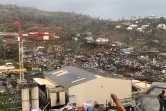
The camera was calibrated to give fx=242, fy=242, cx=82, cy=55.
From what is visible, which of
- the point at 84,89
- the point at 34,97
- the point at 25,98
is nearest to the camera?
the point at 25,98

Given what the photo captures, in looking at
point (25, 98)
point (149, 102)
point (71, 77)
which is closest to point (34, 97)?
point (25, 98)

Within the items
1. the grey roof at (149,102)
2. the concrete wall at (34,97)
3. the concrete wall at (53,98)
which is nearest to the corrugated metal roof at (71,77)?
the concrete wall at (53,98)

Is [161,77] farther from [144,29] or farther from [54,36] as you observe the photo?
[144,29]

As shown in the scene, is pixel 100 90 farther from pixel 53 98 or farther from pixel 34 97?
pixel 34 97

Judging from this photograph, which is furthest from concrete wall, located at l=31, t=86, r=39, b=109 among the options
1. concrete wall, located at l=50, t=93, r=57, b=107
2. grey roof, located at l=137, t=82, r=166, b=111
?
grey roof, located at l=137, t=82, r=166, b=111

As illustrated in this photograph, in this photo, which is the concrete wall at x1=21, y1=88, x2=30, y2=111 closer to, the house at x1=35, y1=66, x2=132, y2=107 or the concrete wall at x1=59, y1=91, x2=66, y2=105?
the house at x1=35, y1=66, x2=132, y2=107

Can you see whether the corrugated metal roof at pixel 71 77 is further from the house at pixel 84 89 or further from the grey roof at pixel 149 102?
the grey roof at pixel 149 102

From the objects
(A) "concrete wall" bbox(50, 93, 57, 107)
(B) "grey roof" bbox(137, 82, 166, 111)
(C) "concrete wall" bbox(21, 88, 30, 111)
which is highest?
(B) "grey roof" bbox(137, 82, 166, 111)

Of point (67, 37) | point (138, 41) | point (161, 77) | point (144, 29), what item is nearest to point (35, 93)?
point (161, 77)
